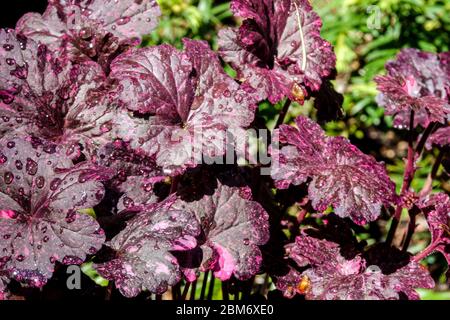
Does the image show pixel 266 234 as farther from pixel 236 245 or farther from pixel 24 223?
pixel 24 223

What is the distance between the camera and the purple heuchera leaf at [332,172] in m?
1.21

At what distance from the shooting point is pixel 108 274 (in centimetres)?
111

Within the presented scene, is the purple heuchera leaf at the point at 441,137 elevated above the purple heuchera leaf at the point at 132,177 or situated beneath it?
elevated above

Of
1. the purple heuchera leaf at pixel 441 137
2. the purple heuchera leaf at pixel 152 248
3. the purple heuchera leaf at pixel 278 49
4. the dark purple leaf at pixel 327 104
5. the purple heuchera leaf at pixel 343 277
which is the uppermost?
the purple heuchera leaf at pixel 278 49

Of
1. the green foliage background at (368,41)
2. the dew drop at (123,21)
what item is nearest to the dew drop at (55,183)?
the dew drop at (123,21)

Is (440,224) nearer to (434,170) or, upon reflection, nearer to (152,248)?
(434,170)

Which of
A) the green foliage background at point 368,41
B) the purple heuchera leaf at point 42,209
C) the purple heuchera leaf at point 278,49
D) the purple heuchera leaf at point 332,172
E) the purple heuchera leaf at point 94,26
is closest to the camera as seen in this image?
the purple heuchera leaf at point 42,209

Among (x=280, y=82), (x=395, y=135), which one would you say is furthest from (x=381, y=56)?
(x=280, y=82)

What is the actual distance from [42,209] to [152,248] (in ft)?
0.73

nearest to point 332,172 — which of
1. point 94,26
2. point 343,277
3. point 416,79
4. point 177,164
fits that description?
point 343,277

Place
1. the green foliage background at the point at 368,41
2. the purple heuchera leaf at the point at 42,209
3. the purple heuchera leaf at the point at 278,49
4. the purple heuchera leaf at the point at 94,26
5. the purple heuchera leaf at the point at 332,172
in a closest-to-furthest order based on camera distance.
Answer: the purple heuchera leaf at the point at 42,209, the purple heuchera leaf at the point at 332,172, the purple heuchera leaf at the point at 278,49, the purple heuchera leaf at the point at 94,26, the green foliage background at the point at 368,41

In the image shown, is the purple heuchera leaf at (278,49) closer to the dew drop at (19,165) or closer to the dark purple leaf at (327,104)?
the dark purple leaf at (327,104)

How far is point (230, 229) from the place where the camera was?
4.17 feet
